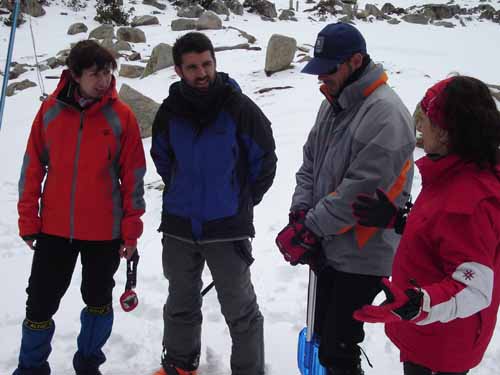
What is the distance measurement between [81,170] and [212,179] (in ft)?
2.09

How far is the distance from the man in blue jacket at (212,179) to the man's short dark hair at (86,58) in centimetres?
34

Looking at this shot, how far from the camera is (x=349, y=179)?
1.81 m

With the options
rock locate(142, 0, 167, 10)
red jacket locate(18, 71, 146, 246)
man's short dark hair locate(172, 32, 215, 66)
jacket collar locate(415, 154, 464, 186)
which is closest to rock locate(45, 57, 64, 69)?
rock locate(142, 0, 167, 10)

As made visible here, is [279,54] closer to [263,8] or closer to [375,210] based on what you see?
[375,210]

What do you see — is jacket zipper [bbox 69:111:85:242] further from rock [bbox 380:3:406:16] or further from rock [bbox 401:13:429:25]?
rock [bbox 380:3:406:16]

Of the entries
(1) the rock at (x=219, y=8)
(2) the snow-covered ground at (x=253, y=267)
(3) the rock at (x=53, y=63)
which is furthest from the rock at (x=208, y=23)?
(3) the rock at (x=53, y=63)

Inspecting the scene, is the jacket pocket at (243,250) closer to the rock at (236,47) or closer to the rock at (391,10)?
the rock at (236,47)

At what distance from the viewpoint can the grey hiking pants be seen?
2191 millimetres

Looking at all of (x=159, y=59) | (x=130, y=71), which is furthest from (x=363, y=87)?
(x=130, y=71)

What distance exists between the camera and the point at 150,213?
4.83 meters

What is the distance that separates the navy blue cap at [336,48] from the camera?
1848 mm

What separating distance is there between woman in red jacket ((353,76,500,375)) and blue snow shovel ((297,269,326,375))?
595 mm

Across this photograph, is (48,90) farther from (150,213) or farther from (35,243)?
(35,243)

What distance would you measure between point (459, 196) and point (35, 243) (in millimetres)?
1931
